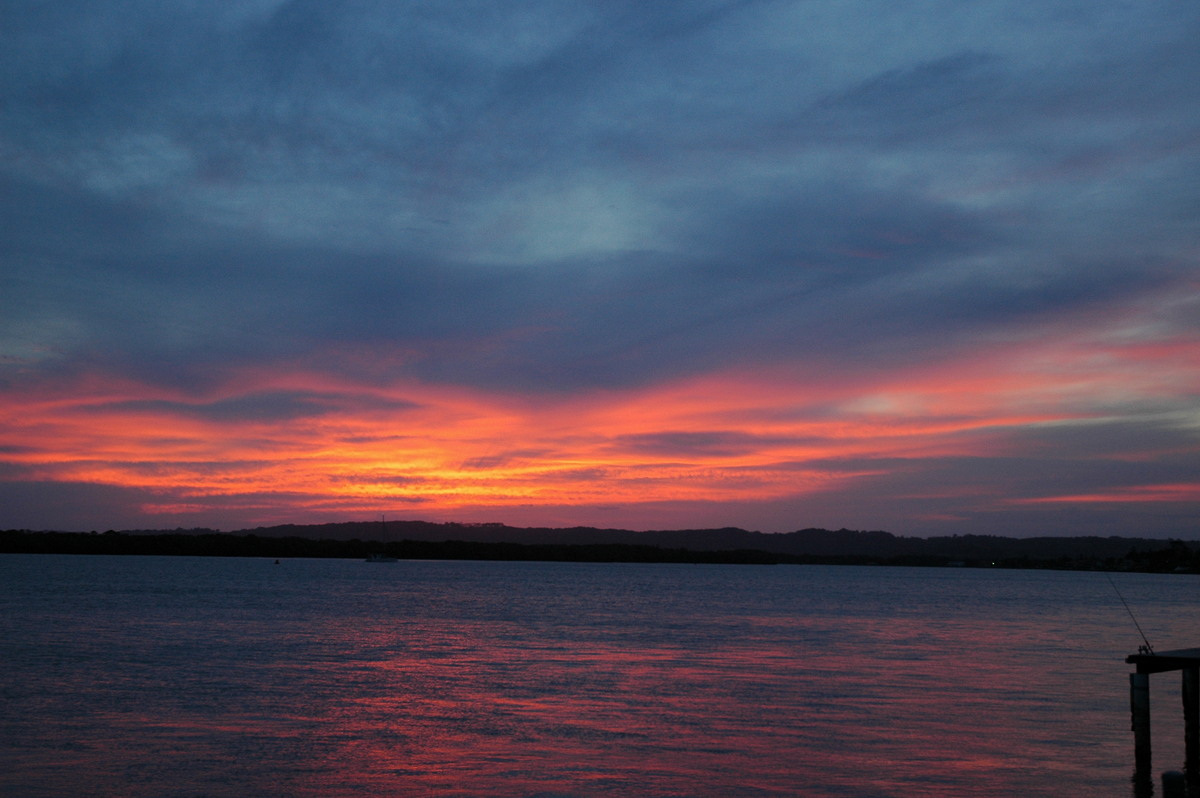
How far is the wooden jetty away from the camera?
20703mm

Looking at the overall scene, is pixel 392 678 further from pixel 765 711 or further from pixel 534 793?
pixel 534 793

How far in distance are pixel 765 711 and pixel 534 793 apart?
36.0 ft

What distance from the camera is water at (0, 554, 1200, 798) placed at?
18.9m

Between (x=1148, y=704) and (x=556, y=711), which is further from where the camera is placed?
(x=556, y=711)

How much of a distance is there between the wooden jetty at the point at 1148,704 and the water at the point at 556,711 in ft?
1.43

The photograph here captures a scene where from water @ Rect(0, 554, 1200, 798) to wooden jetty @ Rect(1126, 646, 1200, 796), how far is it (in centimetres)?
44

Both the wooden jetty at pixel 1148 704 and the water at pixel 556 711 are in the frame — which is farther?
the wooden jetty at pixel 1148 704

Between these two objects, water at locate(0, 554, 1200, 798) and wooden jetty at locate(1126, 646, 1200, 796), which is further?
wooden jetty at locate(1126, 646, 1200, 796)

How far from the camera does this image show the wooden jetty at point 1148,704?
815 inches

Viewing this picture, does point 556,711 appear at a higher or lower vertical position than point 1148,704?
lower

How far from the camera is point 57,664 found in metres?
34.0

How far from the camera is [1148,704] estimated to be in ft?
68.0

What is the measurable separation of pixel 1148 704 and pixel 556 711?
45.1 feet

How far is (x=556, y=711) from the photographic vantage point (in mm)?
26016
